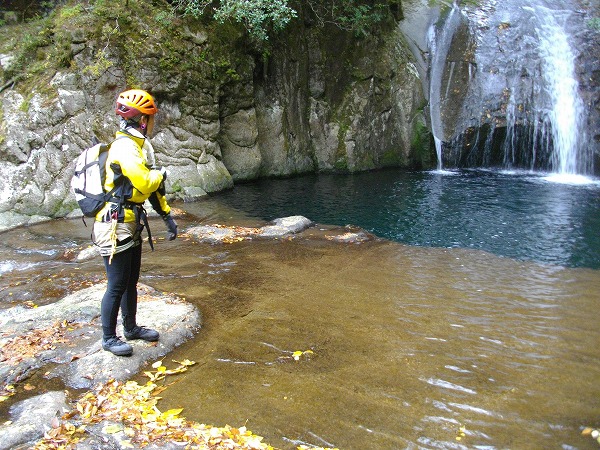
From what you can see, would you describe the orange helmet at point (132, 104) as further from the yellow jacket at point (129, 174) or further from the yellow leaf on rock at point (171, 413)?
the yellow leaf on rock at point (171, 413)

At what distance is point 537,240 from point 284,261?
17.1 ft

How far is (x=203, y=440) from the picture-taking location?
3.49m

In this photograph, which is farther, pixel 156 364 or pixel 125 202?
pixel 156 364

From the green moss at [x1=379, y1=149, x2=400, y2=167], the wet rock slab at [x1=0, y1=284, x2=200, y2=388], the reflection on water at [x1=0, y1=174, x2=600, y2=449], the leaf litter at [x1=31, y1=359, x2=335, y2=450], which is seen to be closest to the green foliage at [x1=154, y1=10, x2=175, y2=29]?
the reflection on water at [x1=0, y1=174, x2=600, y2=449]

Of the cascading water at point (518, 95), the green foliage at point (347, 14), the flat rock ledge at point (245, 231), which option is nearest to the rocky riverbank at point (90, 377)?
the flat rock ledge at point (245, 231)

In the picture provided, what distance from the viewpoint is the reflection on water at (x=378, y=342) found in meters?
3.80

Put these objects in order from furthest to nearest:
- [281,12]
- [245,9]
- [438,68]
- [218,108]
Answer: [438,68] < [218,108] < [281,12] < [245,9]

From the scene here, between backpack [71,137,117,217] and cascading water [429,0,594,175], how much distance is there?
15914 mm

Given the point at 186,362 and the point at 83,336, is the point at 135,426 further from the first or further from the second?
the point at 83,336

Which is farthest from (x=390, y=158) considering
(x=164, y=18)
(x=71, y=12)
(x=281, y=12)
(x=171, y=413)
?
(x=171, y=413)

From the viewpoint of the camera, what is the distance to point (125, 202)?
14.0ft

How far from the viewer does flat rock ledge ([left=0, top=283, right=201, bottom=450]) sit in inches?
146

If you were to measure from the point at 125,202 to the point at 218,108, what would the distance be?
35.9ft

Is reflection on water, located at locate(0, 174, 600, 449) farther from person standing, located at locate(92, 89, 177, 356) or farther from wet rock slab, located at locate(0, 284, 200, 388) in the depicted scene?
person standing, located at locate(92, 89, 177, 356)
